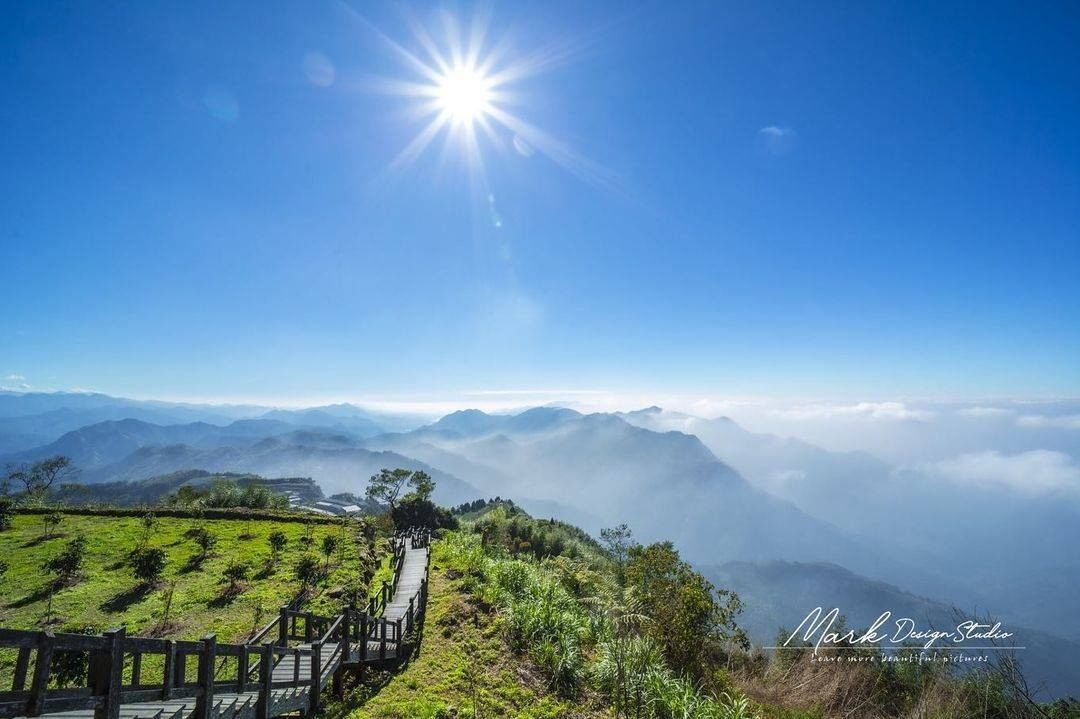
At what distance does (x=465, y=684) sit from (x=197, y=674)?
6.60 metres

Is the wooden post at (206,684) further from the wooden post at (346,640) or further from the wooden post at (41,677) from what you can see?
the wooden post at (346,640)

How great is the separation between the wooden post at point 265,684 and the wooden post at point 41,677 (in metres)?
4.65

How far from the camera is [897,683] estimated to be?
19141mm

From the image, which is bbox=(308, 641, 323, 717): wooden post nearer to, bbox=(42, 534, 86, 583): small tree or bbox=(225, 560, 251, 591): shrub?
bbox=(225, 560, 251, 591): shrub

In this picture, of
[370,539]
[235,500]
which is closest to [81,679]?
[370,539]

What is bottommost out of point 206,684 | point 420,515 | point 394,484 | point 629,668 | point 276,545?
point 420,515

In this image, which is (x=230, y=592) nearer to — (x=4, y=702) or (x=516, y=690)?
(x=516, y=690)

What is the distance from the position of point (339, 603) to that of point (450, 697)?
11439 mm

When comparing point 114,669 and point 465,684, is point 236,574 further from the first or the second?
point 114,669

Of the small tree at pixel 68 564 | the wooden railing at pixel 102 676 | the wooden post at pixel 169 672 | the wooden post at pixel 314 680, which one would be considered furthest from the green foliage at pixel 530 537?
the wooden post at pixel 169 672

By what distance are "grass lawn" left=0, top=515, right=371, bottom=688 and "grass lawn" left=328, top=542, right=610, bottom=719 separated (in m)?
7.57

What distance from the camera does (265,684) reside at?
920cm

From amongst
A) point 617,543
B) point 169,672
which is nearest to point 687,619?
point 169,672

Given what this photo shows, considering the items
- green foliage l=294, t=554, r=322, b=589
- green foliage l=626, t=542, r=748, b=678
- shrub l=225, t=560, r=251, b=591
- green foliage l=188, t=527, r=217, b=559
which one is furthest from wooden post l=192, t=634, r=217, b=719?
green foliage l=188, t=527, r=217, b=559
